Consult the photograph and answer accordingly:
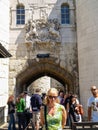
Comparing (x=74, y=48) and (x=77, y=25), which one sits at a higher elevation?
(x=77, y=25)

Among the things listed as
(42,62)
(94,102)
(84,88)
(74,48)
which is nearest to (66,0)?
(74,48)

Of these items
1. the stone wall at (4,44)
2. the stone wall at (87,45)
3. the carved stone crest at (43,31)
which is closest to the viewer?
the stone wall at (87,45)

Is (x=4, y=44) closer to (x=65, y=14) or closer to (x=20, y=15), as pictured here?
(x=20, y=15)

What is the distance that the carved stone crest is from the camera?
12.4m

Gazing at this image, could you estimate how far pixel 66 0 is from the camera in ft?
42.5

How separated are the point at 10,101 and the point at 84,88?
419cm

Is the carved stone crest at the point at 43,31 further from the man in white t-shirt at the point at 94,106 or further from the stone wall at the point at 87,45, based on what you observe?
the man in white t-shirt at the point at 94,106

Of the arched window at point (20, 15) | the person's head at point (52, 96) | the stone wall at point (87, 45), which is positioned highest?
the arched window at point (20, 15)

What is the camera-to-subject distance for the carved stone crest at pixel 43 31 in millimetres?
12447

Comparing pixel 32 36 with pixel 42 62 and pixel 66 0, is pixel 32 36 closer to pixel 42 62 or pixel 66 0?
pixel 42 62

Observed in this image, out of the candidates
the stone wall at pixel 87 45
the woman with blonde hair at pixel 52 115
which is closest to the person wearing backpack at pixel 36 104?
the stone wall at pixel 87 45

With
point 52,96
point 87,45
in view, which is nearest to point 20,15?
point 87,45

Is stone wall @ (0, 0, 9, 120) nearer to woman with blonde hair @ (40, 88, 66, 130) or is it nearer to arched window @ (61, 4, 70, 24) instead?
arched window @ (61, 4, 70, 24)

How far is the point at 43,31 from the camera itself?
1254cm
